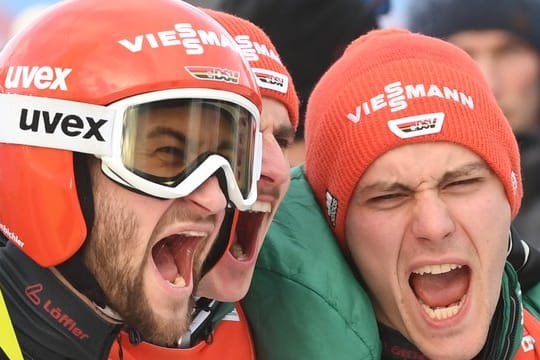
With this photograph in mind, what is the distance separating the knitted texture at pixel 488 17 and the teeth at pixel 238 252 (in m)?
2.38

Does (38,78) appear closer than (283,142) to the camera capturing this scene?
Yes

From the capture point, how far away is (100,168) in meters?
2.41

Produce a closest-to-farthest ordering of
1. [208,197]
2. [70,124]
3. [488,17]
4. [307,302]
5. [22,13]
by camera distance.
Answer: [70,124]
[208,197]
[307,302]
[488,17]
[22,13]

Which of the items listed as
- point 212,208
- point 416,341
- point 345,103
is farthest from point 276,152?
point 416,341

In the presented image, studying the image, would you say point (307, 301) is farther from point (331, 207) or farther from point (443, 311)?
point (443, 311)

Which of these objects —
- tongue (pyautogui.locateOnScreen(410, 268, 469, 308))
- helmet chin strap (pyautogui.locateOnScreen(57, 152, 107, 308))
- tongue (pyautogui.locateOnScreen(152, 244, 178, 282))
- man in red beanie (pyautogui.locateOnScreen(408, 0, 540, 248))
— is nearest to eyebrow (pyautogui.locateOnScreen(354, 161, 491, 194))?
tongue (pyautogui.locateOnScreen(410, 268, 469, 308))

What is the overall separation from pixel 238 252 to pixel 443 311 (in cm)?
70

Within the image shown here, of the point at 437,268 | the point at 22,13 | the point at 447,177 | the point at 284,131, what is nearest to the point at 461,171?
the point at 447,177

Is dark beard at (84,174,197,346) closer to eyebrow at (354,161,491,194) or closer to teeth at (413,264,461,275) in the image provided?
eyebrow at (354,161,491,194)

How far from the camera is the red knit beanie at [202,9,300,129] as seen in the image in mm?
3041

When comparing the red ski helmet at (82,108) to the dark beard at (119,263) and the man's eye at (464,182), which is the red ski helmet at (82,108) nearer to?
the dark beard at (119,263)

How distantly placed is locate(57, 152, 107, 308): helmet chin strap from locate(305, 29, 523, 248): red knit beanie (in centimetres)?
92

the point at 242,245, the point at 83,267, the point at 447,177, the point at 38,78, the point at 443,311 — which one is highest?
the point at 38,78

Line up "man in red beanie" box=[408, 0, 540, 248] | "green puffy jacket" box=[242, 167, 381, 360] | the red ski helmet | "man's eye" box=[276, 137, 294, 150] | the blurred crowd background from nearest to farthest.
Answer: the red ski helmet, "green puffy jacket" box=[242, 167, 381, 360], "man's eye" box=[276, 137, 294, 150], "man in red beanie" box=[408, 0, 540, 248], the blurred crowd background
